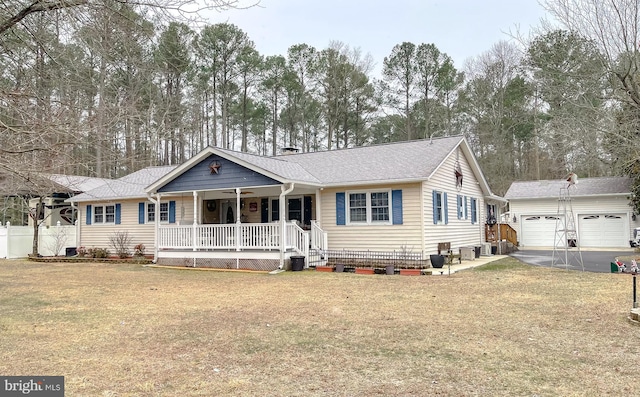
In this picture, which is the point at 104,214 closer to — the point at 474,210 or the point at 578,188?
the point at 474,210

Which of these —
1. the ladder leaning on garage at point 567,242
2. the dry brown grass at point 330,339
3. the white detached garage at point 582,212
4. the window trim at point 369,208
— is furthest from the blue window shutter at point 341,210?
the white detached garage at point 582,212

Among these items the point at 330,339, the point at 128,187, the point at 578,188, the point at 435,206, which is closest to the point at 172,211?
the point at 128,187

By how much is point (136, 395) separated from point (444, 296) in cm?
677

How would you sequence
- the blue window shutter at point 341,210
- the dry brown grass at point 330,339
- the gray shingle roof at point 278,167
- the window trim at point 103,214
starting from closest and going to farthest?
the dry brown grass at point 330,339, the gray shingle roof at point 278,167, the blue window shutter at point 341,210, the window trim at point 103,214

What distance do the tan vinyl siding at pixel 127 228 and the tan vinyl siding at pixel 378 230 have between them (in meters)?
6.34

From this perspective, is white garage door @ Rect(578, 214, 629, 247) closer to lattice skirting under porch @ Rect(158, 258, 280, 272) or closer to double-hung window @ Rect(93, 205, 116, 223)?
lattice skirting under porch @ Rect(158, 258, 280, 272)

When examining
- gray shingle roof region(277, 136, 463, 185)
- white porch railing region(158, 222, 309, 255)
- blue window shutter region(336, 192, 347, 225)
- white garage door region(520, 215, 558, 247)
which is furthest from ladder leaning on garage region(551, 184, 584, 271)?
white porch railing region(158, 222, 309, 255)

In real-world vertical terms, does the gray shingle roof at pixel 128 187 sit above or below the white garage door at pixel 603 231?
above

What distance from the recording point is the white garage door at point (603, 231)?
22625 millimetres

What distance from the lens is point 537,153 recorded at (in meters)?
32.6

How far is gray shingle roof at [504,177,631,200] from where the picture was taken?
22.9m

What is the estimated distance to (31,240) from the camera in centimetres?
2230

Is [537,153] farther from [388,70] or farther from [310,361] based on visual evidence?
[310,361]

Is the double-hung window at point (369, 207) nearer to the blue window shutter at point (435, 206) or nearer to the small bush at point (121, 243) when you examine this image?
the blue window shutter at point (435, 206)
